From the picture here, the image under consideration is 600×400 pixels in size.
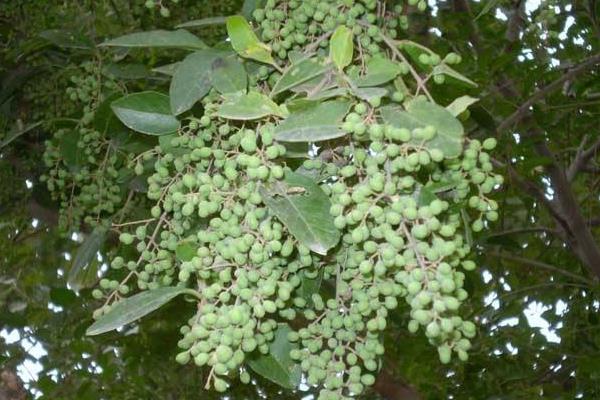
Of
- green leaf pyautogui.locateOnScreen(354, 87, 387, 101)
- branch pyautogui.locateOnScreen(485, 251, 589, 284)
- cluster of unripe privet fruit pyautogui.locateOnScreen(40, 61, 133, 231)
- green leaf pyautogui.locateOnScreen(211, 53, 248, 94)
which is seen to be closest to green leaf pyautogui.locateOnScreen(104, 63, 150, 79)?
cluster of unripe privet fruit pyautogui.locateOnScreen(40, 61, 133, 231)

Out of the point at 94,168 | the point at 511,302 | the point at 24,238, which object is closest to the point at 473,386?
the point at 511,302

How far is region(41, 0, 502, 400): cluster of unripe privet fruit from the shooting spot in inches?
34.8

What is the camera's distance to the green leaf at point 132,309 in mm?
999

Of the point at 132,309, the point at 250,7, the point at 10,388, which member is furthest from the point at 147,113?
the point at 10,388

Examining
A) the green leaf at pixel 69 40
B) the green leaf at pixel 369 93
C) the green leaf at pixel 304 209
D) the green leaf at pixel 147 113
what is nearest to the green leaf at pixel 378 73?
the green leaf at pixel 369 93

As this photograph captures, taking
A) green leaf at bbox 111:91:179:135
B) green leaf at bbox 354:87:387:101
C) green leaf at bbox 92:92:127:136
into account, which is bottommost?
green leaf at bbox 92:92:127:136

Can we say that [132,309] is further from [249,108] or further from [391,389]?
[391,389]

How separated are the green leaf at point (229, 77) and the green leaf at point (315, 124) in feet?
0.48

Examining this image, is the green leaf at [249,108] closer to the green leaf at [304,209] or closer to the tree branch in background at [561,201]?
the green leaf at [304,209]

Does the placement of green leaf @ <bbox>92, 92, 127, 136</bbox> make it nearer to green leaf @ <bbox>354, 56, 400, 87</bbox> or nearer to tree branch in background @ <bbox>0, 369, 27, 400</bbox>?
tree branch in background @ <bbox>0, 369, 27, 400</bbox>

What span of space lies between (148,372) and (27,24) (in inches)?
53.4

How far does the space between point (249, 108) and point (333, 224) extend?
15cm

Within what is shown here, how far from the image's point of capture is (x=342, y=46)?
0.96 metres

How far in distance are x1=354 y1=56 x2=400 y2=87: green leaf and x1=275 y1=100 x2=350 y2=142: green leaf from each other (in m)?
0.03
